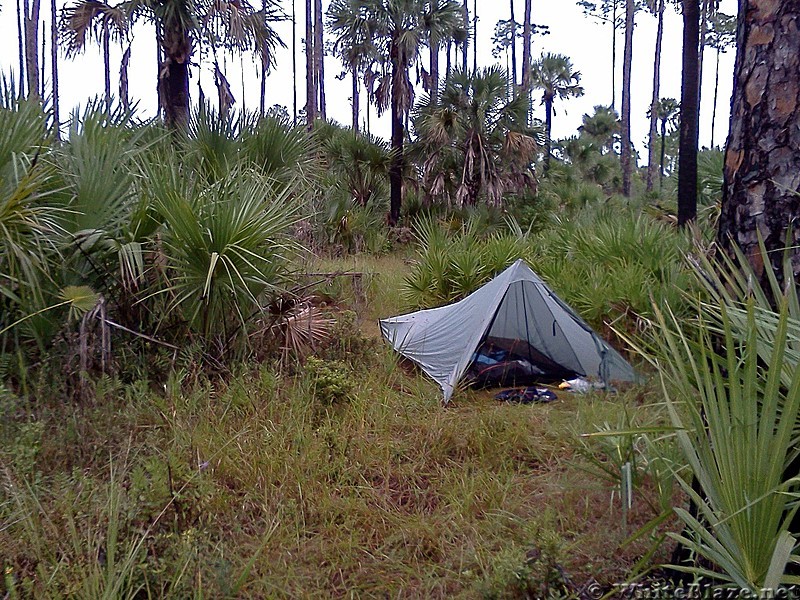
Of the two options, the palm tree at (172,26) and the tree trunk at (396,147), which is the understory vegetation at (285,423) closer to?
the palm tree at (172,26)

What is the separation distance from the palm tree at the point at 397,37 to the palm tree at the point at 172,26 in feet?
18.5

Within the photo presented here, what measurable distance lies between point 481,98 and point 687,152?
496 centimetres

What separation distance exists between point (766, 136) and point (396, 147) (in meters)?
13.1

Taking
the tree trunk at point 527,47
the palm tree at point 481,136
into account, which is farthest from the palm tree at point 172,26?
the tree trunk at point 527,47

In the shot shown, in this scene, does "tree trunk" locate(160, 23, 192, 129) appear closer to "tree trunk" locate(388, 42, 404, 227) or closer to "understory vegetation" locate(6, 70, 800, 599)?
"understory vegetation" locate(6, 70, 800, 599)

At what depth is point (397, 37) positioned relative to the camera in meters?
15.3

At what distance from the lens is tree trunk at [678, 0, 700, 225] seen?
9.86m

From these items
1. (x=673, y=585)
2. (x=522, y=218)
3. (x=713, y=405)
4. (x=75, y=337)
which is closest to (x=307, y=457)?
(x=75, y=337)

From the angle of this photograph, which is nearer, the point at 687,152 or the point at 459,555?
the point at 459,555

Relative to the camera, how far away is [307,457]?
398 centimetres

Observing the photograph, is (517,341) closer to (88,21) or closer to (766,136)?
(766,136)

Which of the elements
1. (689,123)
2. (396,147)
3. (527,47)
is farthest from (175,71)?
(527,47)

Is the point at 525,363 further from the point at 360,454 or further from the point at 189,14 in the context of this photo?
the point at 189,14

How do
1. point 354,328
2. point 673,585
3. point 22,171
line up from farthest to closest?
point 354,328, point 22,171, point 673,585
